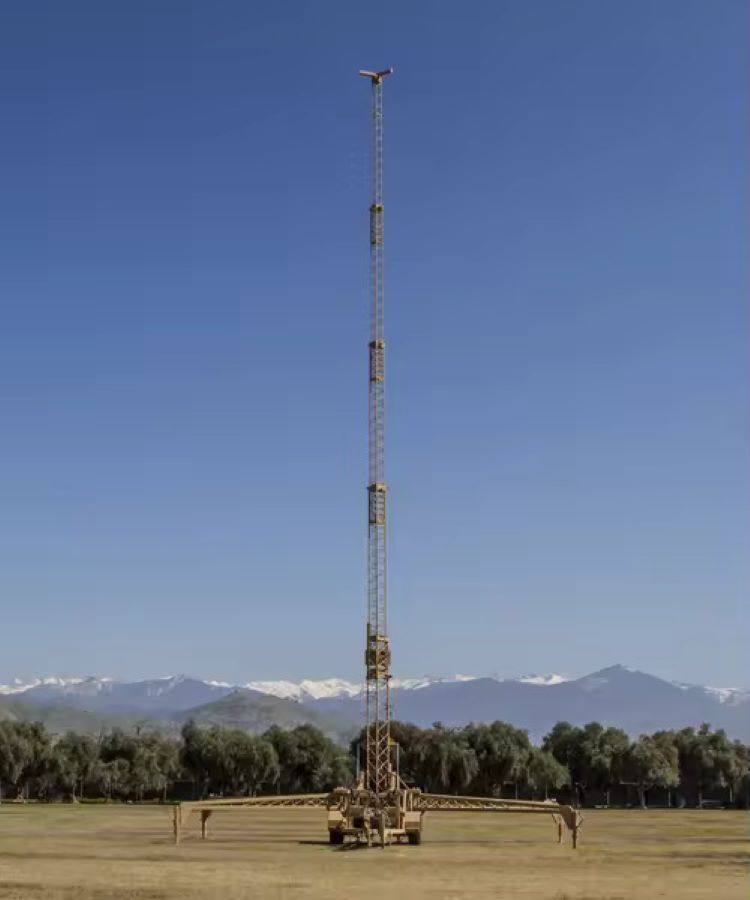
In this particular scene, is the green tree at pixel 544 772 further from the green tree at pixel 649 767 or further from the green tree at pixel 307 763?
the green tree at pixel 307 763

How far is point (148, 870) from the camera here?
6806 centimetres

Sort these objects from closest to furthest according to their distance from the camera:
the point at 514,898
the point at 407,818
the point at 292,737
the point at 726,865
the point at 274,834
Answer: the point at 514,898
the point at 726,865
the point at 407,818
the point at 274,834
the point at 292,737

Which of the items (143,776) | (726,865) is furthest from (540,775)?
(726,865)

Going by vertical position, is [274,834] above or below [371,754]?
below

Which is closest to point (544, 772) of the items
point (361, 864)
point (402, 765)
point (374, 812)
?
point (402, 765)

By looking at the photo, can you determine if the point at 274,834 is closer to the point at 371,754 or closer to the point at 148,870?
the point at 371,754

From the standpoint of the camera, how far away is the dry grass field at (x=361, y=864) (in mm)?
58250

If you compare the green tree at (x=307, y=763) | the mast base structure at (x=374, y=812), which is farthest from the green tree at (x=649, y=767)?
the mast base structure at (x=374, y=812)

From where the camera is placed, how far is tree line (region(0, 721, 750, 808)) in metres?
170

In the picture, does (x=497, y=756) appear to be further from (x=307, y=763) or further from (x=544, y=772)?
(x=307, y=763)

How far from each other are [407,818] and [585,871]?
23135 mm

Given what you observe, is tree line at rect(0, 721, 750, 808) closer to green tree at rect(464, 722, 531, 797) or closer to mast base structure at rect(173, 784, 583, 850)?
green tree at rect(464, 722, 531, 797)

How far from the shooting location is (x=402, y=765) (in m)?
178

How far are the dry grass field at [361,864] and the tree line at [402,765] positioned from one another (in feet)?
177
